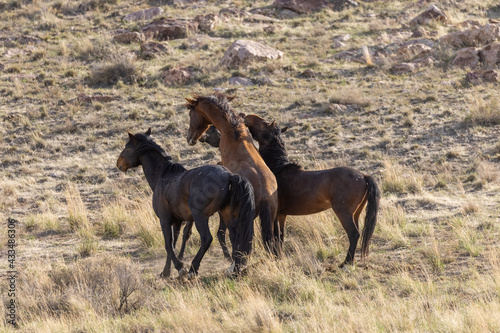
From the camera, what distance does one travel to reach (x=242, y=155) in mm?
8398

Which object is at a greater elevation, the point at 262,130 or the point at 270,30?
the point at 262,130

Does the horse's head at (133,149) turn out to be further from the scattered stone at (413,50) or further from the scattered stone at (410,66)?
the scattered stone at (413,50)

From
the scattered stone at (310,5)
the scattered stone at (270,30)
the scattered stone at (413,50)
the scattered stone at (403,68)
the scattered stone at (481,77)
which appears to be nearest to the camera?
the scattered stone at (481,77)

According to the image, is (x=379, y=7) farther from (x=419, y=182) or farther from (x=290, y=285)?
(x=290, y=285)

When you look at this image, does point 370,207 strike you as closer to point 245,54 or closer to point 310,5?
point 245,54

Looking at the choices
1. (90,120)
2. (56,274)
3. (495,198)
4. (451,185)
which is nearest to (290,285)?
(56,274)

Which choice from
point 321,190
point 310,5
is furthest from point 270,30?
point 321,190

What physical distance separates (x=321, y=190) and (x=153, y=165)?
2.48 meters

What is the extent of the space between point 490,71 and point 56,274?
1709 cm

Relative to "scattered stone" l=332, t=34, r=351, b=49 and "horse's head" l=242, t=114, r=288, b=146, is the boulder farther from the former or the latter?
"horse's head" l=242, t=114, r=288, b=146

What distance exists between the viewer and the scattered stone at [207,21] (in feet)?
90.9

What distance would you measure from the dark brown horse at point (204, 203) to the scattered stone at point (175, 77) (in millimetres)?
13328

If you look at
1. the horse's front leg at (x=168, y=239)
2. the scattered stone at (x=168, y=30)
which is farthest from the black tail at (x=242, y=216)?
the scattered stone at (x=168, y=30)

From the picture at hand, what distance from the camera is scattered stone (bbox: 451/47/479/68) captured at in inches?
857
